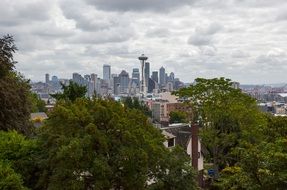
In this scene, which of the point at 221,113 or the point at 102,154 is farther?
the point at 221,113

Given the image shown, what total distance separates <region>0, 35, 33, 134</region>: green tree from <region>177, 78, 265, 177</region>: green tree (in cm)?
1760

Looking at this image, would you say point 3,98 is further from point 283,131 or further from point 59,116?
point 283,131

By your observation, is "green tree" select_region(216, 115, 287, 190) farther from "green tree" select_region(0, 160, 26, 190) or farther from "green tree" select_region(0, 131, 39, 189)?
"green tree" select_region(0, 131, 39, 189)

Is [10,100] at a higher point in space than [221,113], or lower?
higher

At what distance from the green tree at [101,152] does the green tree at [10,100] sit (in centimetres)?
420

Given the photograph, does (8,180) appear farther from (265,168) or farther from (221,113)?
(221,113)

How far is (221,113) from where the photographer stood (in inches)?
1615

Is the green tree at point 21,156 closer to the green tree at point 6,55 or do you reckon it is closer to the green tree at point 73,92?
the green tree at point 6,55

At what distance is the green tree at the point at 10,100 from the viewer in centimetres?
2528

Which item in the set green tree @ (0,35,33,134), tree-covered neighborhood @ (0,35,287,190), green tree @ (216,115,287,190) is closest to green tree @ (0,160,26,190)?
tree-covered neighborhood @ (0,35,287,190)

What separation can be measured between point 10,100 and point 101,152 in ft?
25.8

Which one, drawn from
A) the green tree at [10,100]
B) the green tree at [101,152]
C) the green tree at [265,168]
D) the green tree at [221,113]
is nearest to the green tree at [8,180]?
the green tree at [101,152]

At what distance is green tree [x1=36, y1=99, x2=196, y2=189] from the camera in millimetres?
19469

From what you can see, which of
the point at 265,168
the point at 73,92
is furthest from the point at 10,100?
the point at 73,92
